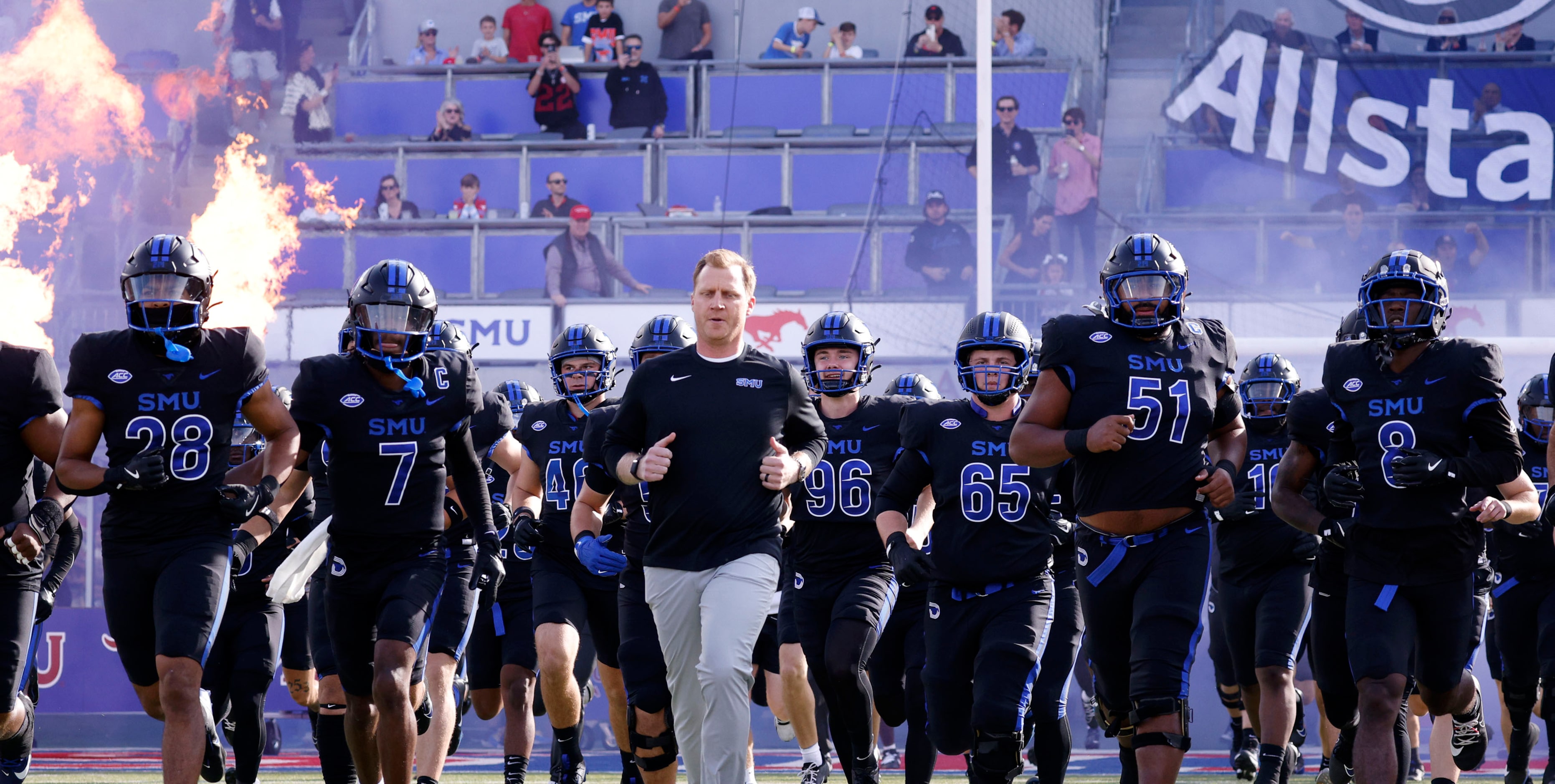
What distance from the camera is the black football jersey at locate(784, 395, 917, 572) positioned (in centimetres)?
759

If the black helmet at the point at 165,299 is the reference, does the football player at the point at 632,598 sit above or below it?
below

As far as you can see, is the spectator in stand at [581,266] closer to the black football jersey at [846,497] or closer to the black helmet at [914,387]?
the black helmet at [914,387]

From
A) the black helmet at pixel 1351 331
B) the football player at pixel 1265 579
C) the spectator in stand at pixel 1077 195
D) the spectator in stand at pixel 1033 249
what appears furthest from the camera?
the spectator in stand at pixel 1077 195

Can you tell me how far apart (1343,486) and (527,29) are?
14.2m

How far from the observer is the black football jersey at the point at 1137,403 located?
5691 mm

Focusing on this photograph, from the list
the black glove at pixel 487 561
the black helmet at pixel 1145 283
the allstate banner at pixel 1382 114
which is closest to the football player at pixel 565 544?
the black glove at pixel 487 561

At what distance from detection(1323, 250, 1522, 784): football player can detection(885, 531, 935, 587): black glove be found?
4.79 ft

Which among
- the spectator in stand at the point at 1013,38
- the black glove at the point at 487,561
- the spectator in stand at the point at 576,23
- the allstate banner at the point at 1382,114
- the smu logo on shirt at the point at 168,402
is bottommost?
the black glove at the point at 487,561

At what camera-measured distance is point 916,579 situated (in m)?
5.90

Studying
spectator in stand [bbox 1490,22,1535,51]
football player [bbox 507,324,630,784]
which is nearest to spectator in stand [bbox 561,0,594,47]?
spectator in stand [bbox 1490,22,1535,51]

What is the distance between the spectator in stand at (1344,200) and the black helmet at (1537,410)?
6.64m

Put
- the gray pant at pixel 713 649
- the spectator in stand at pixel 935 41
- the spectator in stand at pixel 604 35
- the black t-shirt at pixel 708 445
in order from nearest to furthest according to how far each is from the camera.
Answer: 1. the gray pant at pixel 713 649
2. the black t-shirt at pixel 708 445
3. the spectator in stand at pixel 935 41
4. the spectator in stand at pixel 604 35

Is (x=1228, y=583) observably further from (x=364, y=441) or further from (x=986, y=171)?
(x=986, y=171)

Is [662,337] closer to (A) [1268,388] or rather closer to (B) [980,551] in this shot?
(B) [980,551]
